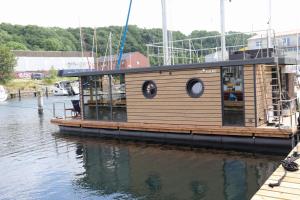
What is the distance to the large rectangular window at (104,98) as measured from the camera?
16.3 meters

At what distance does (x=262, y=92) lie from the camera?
515 inches

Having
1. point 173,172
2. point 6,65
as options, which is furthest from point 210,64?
point 6,65

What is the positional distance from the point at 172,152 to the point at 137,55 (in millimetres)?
70379

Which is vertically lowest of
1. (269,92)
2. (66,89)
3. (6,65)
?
(269,92)

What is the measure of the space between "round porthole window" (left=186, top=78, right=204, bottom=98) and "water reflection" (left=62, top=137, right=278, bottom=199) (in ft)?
7.09

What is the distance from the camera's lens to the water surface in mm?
9406

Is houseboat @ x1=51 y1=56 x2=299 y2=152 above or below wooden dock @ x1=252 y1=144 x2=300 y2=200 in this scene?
above

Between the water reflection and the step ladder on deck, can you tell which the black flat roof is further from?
the water reflection

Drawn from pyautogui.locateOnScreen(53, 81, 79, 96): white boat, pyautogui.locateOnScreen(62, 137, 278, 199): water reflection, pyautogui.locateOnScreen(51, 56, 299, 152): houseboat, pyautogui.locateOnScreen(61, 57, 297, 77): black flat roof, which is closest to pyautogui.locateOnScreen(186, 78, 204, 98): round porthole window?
pyautogui.locateOnScreen(51, 56, 299, 152): houseboat

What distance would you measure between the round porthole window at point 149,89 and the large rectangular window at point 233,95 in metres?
2.94

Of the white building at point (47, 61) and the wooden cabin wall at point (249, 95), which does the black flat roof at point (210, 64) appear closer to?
the wooden cabin wall at point (249, 95)

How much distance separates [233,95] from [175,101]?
2221 millimetres

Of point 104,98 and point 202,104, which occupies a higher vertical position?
point 104,98

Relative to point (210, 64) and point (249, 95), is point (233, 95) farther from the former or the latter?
point (210, 64)
